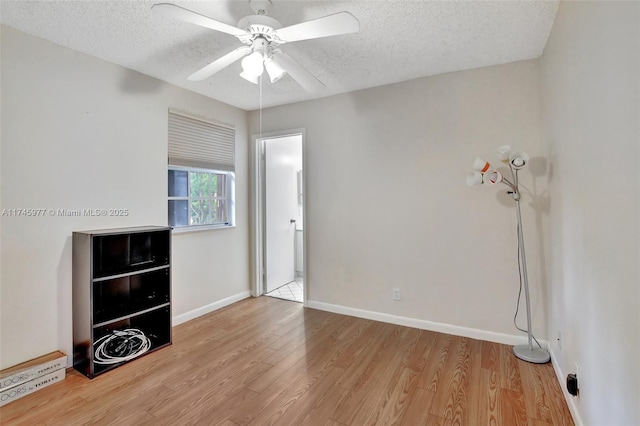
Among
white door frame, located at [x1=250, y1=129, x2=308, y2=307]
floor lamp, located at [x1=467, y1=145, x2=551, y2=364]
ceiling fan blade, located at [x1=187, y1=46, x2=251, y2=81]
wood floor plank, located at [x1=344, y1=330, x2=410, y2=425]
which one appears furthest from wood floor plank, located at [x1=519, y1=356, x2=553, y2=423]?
white door frame, located at [x1=250, y1=129, x2=308, y2=307]

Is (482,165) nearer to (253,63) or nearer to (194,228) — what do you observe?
(253,63)

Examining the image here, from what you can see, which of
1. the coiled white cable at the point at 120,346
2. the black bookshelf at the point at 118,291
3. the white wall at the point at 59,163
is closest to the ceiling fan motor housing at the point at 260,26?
the white wall at the point at 59,163

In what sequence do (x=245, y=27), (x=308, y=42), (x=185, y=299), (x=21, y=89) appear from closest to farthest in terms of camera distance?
1. (x=245, y=27)
2. (x=21, y=89)
3. (x=308, y=42)
4. (x=185, y=299)

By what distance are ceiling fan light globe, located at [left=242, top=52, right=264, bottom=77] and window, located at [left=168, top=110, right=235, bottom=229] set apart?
1613 millimetres

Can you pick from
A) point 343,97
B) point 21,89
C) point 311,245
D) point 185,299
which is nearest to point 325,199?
point 311,245

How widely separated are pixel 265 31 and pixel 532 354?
3056mm

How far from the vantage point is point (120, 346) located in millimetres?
2545

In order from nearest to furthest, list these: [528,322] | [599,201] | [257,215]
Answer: [599,201], [528,322], [257,215]

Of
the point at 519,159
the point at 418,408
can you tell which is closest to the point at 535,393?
the point at 418,408

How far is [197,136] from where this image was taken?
3414mm

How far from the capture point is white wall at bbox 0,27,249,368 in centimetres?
210

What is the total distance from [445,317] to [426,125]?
6.19ft

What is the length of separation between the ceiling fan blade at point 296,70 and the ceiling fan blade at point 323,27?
156mm

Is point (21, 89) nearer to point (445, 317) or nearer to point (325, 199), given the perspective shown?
point (325, 199)
